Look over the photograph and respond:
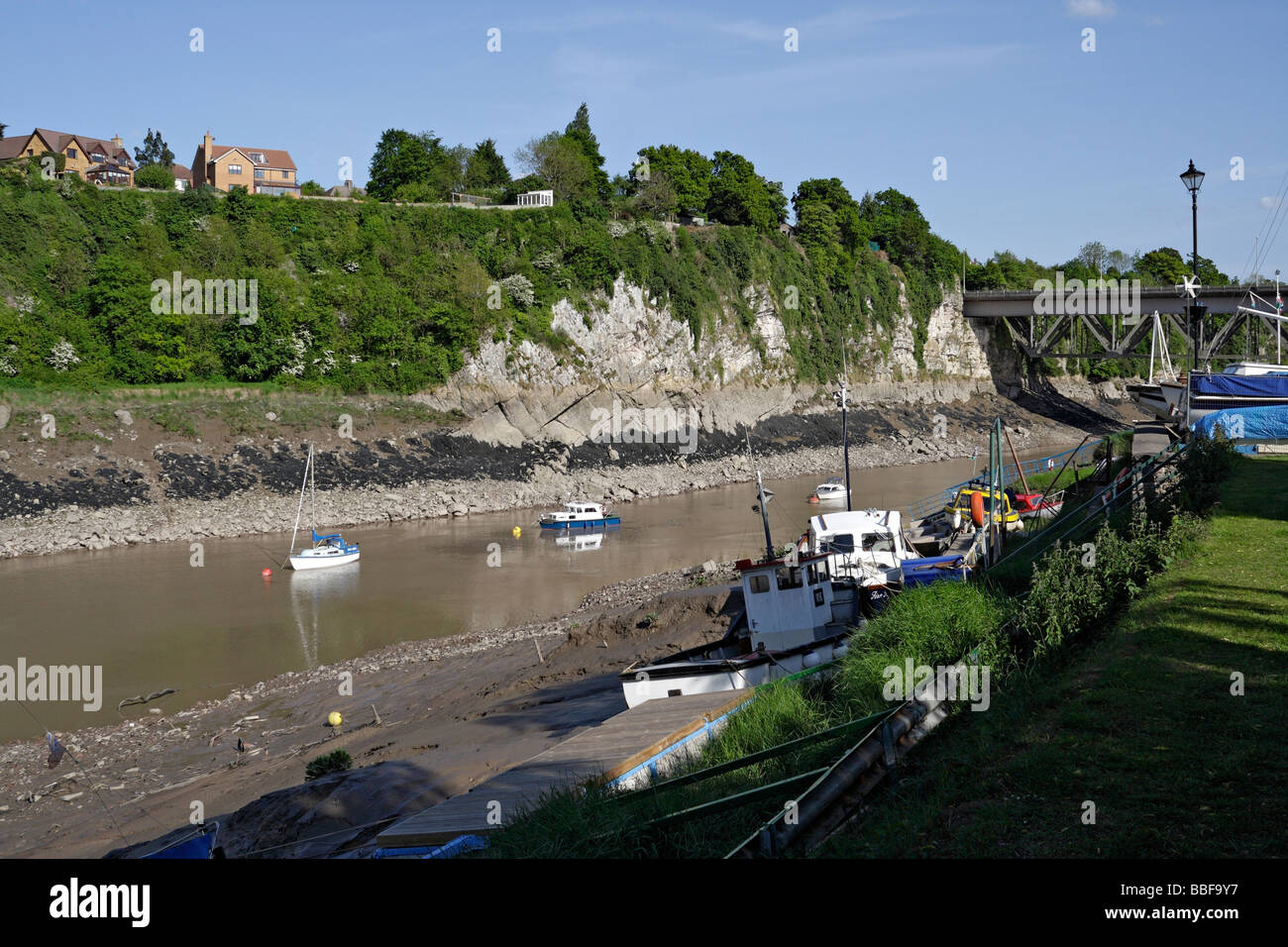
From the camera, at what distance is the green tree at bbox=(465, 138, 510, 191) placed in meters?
91.5

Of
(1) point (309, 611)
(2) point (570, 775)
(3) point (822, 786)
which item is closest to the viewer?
(3) point (822, 786)

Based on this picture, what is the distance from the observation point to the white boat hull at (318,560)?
124 ft

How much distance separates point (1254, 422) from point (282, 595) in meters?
31.0

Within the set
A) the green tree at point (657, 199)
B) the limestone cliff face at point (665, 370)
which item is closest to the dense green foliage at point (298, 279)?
the limestone cliff face at point (665, 370)

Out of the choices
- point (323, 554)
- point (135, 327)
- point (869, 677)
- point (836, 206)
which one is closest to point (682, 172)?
point (836, 206)

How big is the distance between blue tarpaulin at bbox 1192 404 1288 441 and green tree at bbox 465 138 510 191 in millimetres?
76655

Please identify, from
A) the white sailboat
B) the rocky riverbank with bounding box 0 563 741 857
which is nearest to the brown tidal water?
the white sailboat

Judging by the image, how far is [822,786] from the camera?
23.8ft

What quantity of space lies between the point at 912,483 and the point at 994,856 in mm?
55517

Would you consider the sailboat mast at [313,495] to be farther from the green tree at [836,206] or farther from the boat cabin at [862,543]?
the green tree at [836,206]

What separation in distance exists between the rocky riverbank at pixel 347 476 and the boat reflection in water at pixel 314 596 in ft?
33.4
